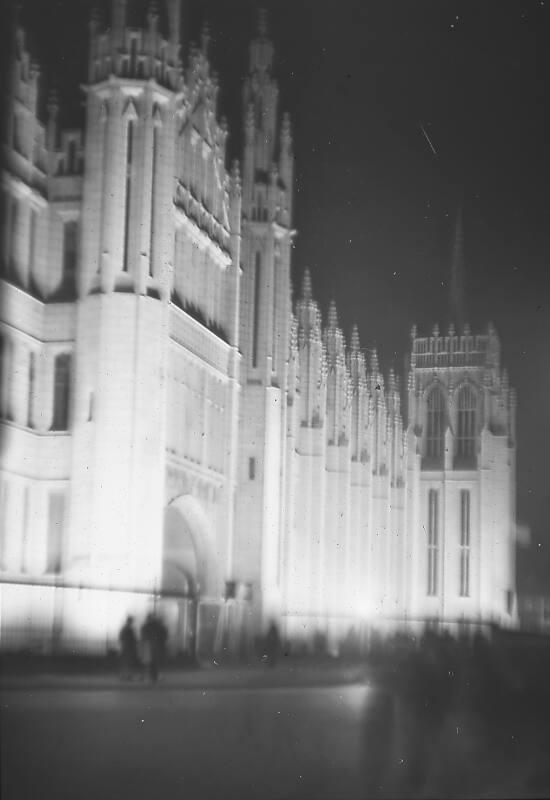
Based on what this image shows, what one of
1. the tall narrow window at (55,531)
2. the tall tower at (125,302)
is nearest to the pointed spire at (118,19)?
the tall tower at (125,302)

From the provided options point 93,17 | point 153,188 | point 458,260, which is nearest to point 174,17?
point 153,188

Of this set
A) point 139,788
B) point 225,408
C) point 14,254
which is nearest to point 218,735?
point 139,788

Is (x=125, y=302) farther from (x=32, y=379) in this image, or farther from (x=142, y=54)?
(x=32, y=379)

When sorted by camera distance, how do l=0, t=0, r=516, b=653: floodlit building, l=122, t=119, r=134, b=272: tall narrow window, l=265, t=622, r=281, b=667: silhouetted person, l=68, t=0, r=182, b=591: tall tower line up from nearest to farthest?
l=265, t=622, r=281, b=667: silhouetted person → l=0, t=0, r=516, b=653: floodlit building → l=68, t=0, r=182, b=591: tall tower → l=122, t=119, r=134, b=272: tall narrow window

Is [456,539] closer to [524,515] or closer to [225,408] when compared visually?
[524,515]

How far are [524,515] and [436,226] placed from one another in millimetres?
6059

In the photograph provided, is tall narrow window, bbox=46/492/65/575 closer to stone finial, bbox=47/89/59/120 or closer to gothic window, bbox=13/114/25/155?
gothic window, bbox=13/114/25/155

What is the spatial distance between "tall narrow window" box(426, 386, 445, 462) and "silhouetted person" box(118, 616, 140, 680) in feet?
15.4

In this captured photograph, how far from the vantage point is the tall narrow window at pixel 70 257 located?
19672 mm

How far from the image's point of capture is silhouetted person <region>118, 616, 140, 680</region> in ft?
41.2

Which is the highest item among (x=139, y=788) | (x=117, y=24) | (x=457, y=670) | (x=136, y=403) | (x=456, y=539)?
(x=117, y=24)

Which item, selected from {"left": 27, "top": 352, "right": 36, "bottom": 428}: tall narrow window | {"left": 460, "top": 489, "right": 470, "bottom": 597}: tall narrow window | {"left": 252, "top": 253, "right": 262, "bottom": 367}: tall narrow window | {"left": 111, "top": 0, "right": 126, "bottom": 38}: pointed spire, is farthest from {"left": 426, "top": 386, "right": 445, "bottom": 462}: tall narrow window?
{"left": 252, "top": 253, "right": 262, "bottom": 367}: tall narrow window

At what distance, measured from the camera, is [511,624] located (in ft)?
51.1

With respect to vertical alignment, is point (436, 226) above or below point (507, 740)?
above
